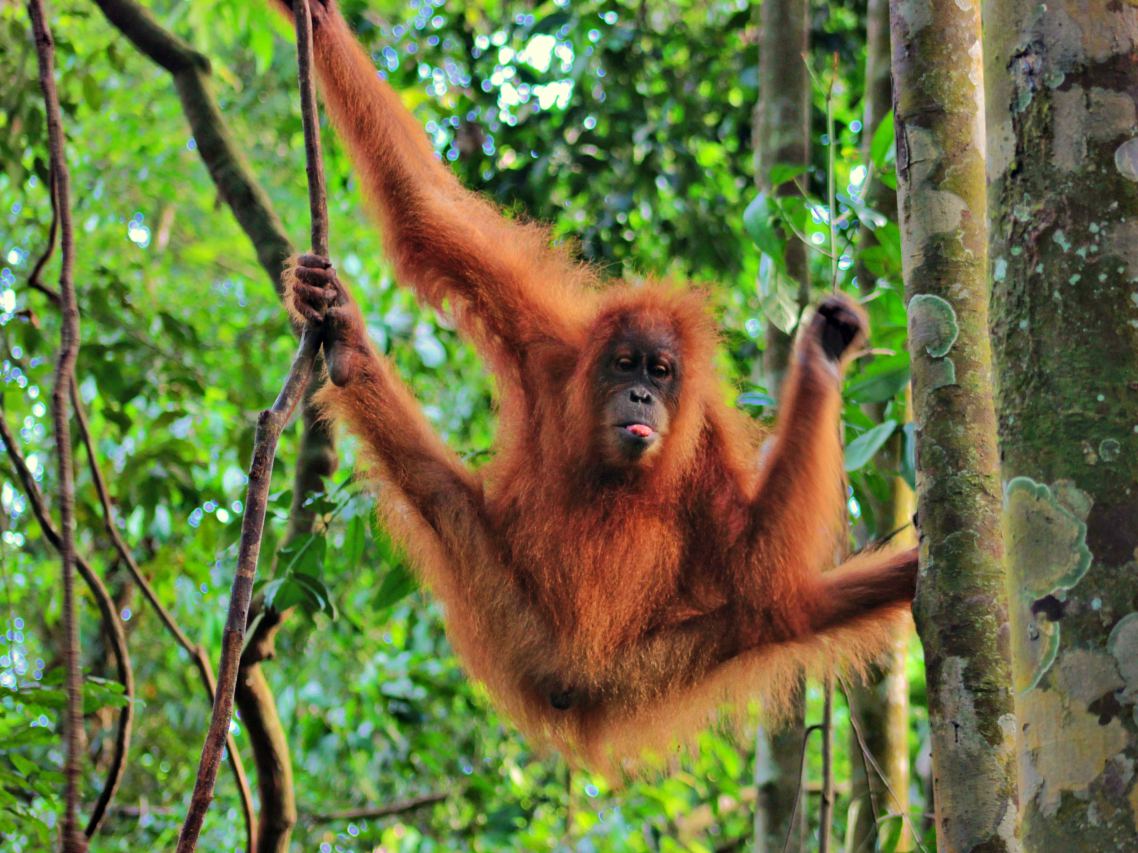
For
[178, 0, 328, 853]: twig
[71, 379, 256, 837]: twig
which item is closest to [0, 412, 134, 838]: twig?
[71, 379, 256, 837]: twig

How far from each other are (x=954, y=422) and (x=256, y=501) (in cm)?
106

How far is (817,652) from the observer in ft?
10.2

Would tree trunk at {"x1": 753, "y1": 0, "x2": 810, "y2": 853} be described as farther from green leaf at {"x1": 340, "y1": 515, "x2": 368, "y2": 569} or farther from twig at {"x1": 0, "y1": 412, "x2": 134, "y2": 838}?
twig at {"x1": 0, "y1": 412, "x2": 134, "y2": 838}

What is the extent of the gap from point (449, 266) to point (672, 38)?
86.2 inches

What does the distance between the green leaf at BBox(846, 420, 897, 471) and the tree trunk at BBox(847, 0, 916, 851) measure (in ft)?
1.46

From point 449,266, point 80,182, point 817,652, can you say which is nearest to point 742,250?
point 449,266

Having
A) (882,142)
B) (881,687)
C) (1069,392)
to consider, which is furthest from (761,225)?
(1069,392)

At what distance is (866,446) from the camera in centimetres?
286

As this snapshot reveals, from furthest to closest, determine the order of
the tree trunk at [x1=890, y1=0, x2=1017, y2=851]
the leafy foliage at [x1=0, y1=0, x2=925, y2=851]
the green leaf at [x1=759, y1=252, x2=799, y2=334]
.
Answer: the leafy foliage at [x1=0, y1=0, x2=925, y2=851] < the green leaf at [x1=759, y1=252, x2=799, y2=334] < the tree trunk at [x1=890, y1=0, x2=1017, y2=851]

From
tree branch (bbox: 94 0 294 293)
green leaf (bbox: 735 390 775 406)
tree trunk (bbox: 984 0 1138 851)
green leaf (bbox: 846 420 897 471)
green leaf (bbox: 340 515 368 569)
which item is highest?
tree branch (bbox: 94 0 294 293)

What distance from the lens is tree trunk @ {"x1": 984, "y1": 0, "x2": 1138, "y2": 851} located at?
119 centimetres

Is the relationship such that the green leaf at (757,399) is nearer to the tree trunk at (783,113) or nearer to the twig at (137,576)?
the tree trunk at (783,113)

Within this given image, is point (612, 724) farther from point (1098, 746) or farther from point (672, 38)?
point (672, 38)

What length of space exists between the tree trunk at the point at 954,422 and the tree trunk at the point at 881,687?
115 cm
